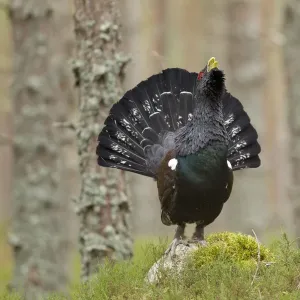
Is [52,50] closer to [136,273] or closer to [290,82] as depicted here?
[290,82]

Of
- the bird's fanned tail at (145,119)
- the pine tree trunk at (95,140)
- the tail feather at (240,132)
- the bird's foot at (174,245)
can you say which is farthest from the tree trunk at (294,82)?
the bird's foot at (174,245)

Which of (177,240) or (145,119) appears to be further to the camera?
(145,119)

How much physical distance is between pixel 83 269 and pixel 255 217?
22.4 feet

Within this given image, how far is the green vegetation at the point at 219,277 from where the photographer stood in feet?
15.8

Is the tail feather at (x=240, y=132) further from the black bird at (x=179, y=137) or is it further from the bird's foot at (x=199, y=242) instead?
the bird's foot at (x=199, y=242)

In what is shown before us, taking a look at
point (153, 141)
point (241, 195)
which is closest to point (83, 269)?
point (153, 141)

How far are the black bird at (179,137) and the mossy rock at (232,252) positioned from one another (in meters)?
0.31

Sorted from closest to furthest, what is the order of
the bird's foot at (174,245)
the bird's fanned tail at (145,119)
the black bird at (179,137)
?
the bird's foot at (174,245)
the black bird at (179,137)
the bird's fanned tail at (145,119)

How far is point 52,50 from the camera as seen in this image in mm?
10742

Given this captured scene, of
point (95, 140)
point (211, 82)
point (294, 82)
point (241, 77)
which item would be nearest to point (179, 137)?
point (211, 82)

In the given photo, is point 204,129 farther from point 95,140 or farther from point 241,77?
point 241,77

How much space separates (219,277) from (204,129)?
4.61ft

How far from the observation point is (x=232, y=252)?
560 cm

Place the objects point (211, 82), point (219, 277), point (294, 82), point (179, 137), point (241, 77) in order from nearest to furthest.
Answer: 1. point (219, 277)
2. point (211, 82)
3. point (179, 137)
4. point (294, 82)
5. point (241, 77)
